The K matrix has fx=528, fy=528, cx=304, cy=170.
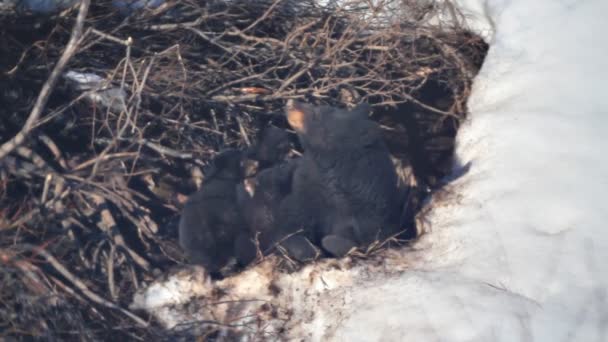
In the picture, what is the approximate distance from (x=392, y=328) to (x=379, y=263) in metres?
0.54

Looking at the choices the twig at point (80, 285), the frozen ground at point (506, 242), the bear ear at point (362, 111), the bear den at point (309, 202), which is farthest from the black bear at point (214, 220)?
the bear ear at point (362, 111)

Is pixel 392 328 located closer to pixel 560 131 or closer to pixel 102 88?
pixel 560 131

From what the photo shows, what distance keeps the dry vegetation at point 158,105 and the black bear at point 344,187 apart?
40cm

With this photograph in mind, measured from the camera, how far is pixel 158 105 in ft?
13.7

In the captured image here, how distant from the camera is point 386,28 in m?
4.19

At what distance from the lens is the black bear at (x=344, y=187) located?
376 cm

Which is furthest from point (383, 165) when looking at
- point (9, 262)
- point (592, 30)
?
point (9, 262)

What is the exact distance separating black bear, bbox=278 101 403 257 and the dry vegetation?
40 cm

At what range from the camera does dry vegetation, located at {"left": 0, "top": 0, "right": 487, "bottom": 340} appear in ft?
11.2

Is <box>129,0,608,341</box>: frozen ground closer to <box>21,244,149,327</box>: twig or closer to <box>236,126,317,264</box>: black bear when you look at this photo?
<box>236,126,317,264</box>: black bear

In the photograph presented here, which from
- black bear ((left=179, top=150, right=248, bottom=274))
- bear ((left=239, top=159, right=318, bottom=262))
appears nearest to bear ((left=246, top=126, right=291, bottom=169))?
bear ((left=239, top=159, right=318, bottom=262))

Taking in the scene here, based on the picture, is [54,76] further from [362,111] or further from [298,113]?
[362,111]

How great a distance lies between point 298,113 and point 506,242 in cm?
170

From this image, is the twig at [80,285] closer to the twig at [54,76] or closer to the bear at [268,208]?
the twig at [54,76]
